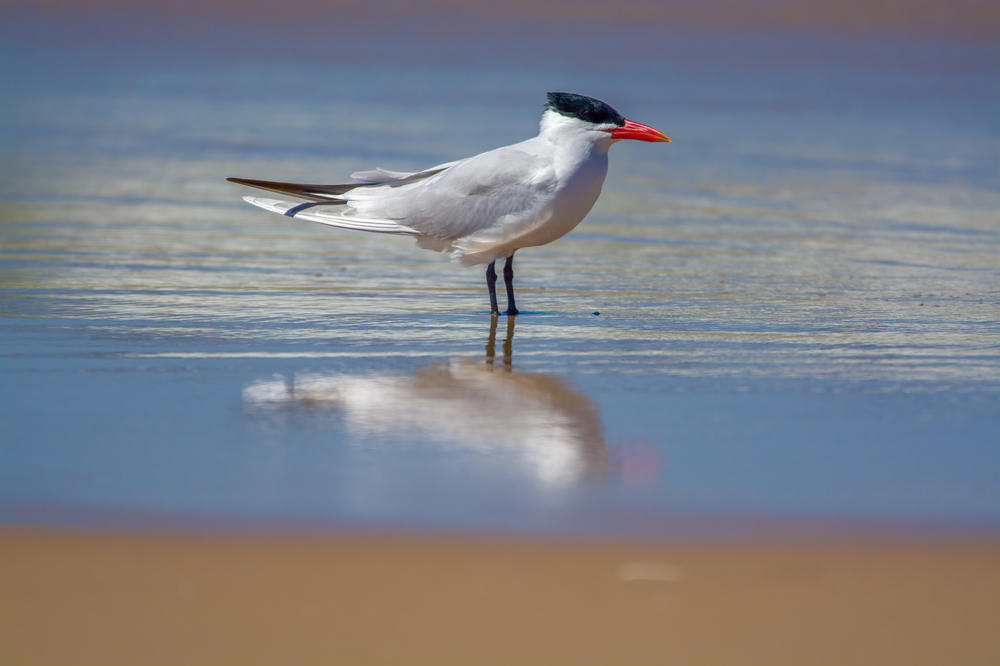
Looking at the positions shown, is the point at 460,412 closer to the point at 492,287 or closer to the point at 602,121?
the point at 492,287

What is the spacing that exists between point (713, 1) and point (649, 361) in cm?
3211

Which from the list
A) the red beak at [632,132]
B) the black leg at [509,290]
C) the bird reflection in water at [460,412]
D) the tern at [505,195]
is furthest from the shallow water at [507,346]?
the red beak at [632,132]

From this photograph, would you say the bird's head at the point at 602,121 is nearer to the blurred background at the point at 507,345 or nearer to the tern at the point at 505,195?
the tern at the point at 505,195

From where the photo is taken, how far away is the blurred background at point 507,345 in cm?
303

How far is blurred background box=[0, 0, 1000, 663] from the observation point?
3.03 m

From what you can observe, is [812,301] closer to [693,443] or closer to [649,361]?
[649,361]

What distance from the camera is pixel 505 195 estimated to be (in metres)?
5.00

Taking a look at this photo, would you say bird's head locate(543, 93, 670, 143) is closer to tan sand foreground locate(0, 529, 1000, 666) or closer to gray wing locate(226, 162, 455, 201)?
gray wing locate(226, 162, 455, 201)

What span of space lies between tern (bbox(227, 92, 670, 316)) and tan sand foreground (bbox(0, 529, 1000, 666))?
2425mm

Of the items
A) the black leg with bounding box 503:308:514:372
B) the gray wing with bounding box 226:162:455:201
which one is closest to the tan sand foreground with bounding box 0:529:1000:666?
the black leg with bounding box 503:308:514:372

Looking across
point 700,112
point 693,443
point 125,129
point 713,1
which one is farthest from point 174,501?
point 713,1

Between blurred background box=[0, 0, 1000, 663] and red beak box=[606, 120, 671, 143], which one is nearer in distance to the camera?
blurred background box=[0, 0, 1000, 663]

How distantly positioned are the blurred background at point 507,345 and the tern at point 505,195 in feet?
1.14

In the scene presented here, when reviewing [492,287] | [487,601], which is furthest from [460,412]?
[492,287]
